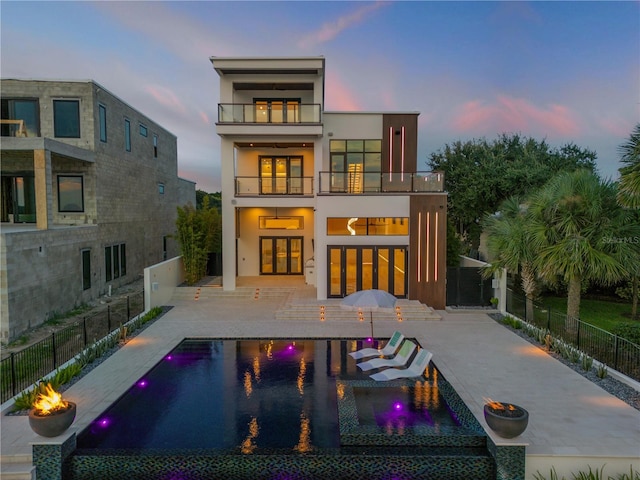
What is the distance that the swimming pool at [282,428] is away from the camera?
5.87 metres

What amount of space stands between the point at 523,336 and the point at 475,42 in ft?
50.0

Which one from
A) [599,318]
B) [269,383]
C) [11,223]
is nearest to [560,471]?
[269,383]

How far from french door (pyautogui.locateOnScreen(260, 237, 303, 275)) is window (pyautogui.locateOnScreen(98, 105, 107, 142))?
9911mm

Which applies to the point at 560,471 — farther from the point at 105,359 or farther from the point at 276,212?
the point at 276,212

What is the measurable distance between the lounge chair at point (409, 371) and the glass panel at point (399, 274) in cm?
722

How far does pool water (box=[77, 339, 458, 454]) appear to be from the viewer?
6395mm

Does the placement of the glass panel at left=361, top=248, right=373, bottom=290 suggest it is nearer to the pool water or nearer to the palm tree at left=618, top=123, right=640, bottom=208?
the pool water

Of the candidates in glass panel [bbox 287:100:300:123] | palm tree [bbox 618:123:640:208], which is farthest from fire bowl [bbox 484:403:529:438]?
glass panel [bbox 287:100:300:123]

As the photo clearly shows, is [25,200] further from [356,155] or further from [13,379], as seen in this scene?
[356,155]

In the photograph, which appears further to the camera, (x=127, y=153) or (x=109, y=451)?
(x=127, y=153)

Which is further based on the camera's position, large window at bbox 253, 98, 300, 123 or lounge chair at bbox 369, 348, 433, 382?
large window at bbox 253, 98, 300, 123

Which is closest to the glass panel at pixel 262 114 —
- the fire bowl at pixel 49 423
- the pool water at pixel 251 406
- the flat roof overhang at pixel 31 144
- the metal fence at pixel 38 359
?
the flat roof overhang at pixel 31 144

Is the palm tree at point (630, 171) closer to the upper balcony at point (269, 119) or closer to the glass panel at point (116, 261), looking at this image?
the upper balcony at point (269, 119)

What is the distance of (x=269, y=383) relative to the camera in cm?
877
